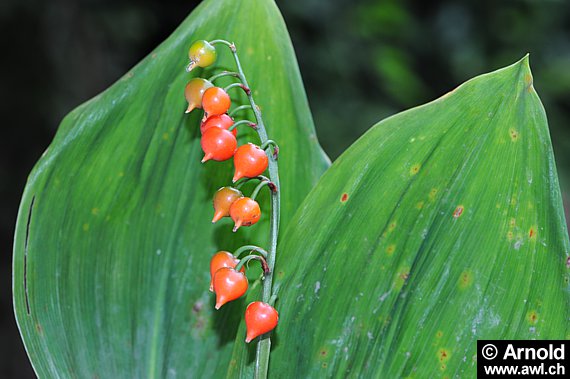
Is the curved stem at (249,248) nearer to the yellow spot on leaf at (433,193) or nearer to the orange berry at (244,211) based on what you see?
the orange berry at (244,211)

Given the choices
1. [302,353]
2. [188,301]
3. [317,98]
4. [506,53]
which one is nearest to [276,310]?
[302,353]

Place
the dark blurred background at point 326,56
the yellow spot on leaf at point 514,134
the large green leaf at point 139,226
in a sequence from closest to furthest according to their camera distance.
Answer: the yellow spot on leaf at point 514,134 → the large green leaf at point 139,226 → the dark blurred background at point 326,56

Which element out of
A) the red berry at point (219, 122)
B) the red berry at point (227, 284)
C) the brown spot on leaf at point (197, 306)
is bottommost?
the red berry at point (227, 284)

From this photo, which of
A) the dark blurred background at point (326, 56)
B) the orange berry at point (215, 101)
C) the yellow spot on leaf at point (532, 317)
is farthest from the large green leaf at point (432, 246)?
the dark blurred background at point (326, 56)

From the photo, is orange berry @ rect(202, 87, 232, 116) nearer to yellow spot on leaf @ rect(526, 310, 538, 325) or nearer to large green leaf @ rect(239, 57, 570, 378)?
large green leaf @ rect(239, 57, 570, 378)

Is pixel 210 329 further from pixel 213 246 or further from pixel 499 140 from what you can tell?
pixel 499 140

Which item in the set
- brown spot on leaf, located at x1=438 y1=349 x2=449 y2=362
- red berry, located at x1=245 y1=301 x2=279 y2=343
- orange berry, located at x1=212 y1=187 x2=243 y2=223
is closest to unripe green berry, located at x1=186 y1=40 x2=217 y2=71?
orange berry, located at x1=212 y1=187 x2=243 y2=223
